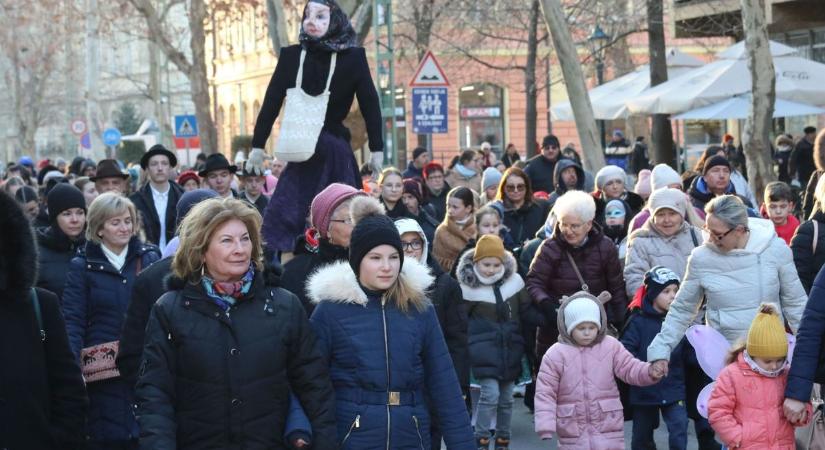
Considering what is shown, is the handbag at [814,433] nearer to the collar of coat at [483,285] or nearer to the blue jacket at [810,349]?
the blue jacket at [810,349]

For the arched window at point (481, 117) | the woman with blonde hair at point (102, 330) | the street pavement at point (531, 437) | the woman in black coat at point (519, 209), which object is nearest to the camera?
the woman with blonde hair at point (102, 330)

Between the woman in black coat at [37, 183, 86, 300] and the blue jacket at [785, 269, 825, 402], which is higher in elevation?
the woman in black coat at [37, 183, 86, 300]

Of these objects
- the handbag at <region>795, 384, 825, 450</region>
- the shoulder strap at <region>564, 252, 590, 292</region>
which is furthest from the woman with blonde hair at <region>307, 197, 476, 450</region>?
the shoulder strap at <region>564, 252, 590, 292</region>

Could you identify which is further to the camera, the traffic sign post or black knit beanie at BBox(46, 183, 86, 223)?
the traffic sign post

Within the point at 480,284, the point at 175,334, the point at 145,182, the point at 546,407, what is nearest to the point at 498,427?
the point at 480,284

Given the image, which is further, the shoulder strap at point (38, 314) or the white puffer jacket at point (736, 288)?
the white puffer jacket at point (736, 288)

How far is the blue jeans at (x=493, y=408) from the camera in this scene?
10641 millimetres

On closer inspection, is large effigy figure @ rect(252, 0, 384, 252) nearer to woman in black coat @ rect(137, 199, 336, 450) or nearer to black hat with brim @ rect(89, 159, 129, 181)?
woman in black coat @ rect(137, 199, 336, 450)

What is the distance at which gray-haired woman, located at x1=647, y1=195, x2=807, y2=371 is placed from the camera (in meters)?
9.05

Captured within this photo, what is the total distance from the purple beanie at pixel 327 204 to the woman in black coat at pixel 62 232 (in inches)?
96.3

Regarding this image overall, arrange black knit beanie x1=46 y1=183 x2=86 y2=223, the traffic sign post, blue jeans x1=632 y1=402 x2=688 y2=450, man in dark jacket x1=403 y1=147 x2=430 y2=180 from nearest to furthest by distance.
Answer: black knit beanie x1=46 y1=183 x2=86 y2=223 < blue jeans x1=632 y1=402 x2=688 y2=450 < man in dark jacket x1=403 y1=147 x2=430 y2=180 < the traffic sign post

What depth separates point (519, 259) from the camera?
1278 centimetres

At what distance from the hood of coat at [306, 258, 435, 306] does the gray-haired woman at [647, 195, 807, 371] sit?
9.61 feet

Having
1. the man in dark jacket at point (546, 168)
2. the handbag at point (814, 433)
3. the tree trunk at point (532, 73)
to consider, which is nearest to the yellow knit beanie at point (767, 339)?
the handbag at point (814, 433)
